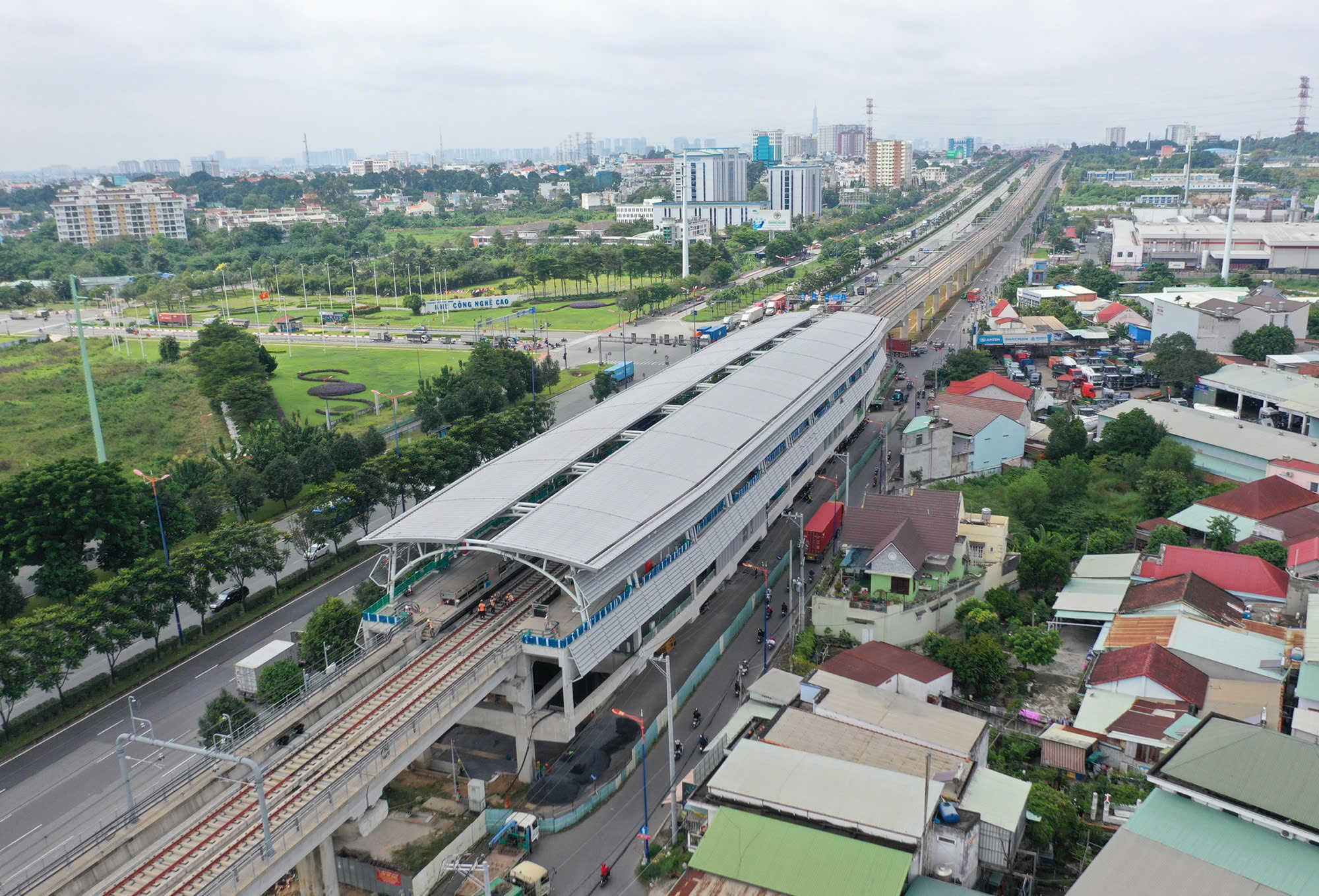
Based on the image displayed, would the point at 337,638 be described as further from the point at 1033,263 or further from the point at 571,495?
the point at 1033,263

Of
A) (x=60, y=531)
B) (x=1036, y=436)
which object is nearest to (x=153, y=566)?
(x=60, y=531)

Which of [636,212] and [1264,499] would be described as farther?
[636,212]

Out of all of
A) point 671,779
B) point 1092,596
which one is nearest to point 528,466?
point 671,779

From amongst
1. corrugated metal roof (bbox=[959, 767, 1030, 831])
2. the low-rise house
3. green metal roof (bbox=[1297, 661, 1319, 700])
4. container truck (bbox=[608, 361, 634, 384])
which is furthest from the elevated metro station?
container truck (bbox=[608, 361, 634, 384])

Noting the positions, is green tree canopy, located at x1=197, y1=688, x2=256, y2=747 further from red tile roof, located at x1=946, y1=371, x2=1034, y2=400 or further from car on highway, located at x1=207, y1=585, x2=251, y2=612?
red tile roof, located at x1=946, y1=371, x2=1034, y2=400

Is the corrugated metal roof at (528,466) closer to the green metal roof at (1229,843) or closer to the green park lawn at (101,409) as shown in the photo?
the green metal roof at (1229,843)

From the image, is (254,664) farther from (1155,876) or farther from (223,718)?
(1155,876)
